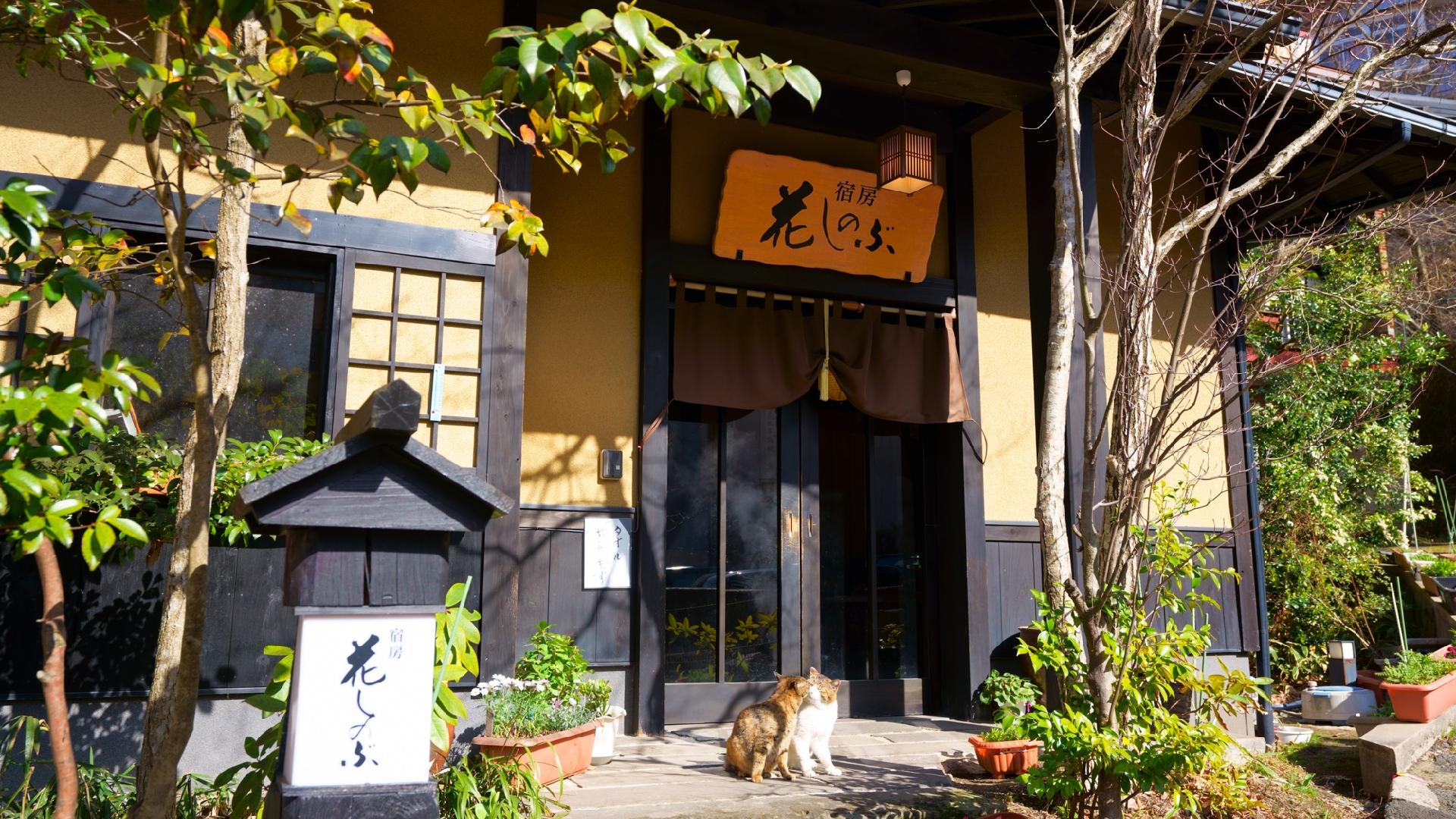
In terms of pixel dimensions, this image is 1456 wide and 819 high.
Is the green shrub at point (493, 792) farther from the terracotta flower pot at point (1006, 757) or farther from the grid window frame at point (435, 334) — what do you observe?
the terracotta flower pot at point (1006, 757)

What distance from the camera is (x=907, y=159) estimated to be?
6699mm

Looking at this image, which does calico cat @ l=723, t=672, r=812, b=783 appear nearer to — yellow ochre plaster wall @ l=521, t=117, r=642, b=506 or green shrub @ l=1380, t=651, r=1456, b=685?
yellow ochre plaster wall @ l=521, t=117, r=642, b=506

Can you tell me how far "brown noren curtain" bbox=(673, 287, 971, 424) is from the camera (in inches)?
275

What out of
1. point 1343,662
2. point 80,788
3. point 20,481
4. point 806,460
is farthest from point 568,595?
point 1343,662

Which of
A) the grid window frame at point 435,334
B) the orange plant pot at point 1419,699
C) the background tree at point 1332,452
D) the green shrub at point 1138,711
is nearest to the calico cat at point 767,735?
the green shrub at point 1138,711

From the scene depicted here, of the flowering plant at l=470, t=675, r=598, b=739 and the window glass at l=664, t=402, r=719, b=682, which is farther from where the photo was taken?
the window glass at l=664, t=402, r=719, b=682

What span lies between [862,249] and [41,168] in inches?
199

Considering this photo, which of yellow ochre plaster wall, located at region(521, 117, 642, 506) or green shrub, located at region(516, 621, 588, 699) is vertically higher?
yellow ochre plaster wall, located at region(521, 117, 642, 506)

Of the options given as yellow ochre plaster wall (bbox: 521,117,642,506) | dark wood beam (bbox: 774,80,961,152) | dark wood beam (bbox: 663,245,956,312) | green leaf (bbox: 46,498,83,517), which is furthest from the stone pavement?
dark wood beam (bbox: 774,80,961,152)

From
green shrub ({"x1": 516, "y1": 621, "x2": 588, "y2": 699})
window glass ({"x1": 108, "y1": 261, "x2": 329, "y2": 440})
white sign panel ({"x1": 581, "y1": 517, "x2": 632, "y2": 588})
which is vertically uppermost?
window glass ({"x1": 108, "y1": 261, "x2": 329, "y2": 440})

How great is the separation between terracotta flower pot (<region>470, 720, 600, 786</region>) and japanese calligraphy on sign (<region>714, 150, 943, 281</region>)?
3498 mm

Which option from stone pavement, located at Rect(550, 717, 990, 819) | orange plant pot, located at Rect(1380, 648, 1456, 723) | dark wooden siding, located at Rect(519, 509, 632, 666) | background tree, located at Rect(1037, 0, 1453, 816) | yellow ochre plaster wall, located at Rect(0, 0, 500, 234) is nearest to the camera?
background tree, located at Rect(1037, 0, 1453, 816)

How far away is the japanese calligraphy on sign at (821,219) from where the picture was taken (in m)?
7.04

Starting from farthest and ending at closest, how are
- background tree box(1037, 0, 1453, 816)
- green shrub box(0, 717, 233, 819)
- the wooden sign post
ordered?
background tree box(1037, 0, 1453, 816), green shrub box(0, 717, 233, 819), the wooden sign post
